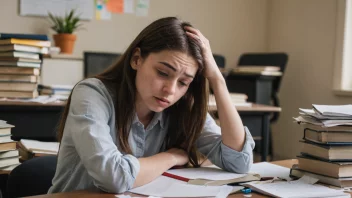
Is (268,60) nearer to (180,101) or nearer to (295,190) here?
(180,101)

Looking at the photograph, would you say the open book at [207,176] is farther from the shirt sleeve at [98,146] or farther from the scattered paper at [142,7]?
the scattered paper at [142,7]

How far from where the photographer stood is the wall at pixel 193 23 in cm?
349

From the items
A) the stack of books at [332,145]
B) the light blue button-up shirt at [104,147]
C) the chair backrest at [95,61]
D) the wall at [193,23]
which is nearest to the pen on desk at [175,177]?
the light blue button-up shirt at [104,147]

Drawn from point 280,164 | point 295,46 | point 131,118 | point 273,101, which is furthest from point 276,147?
point 131,118

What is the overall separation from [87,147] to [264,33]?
357cm

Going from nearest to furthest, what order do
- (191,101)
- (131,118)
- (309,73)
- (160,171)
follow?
(160,171), (131,118), (191,101), (309,73)

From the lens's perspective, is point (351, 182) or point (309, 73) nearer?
point (351, 182)

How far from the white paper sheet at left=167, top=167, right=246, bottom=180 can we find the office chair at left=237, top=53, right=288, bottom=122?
7.76 feet

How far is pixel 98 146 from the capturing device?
102 centimetres

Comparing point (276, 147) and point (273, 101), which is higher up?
point (273, 101)

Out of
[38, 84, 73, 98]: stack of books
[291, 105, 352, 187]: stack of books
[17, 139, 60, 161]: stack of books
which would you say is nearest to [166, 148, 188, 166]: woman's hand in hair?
[291, 105, 352, 187]: stack of books

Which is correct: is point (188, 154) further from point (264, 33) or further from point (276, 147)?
point (264, 33)

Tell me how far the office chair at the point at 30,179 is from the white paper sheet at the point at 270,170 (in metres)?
0.62

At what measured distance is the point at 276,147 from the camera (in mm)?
4082
